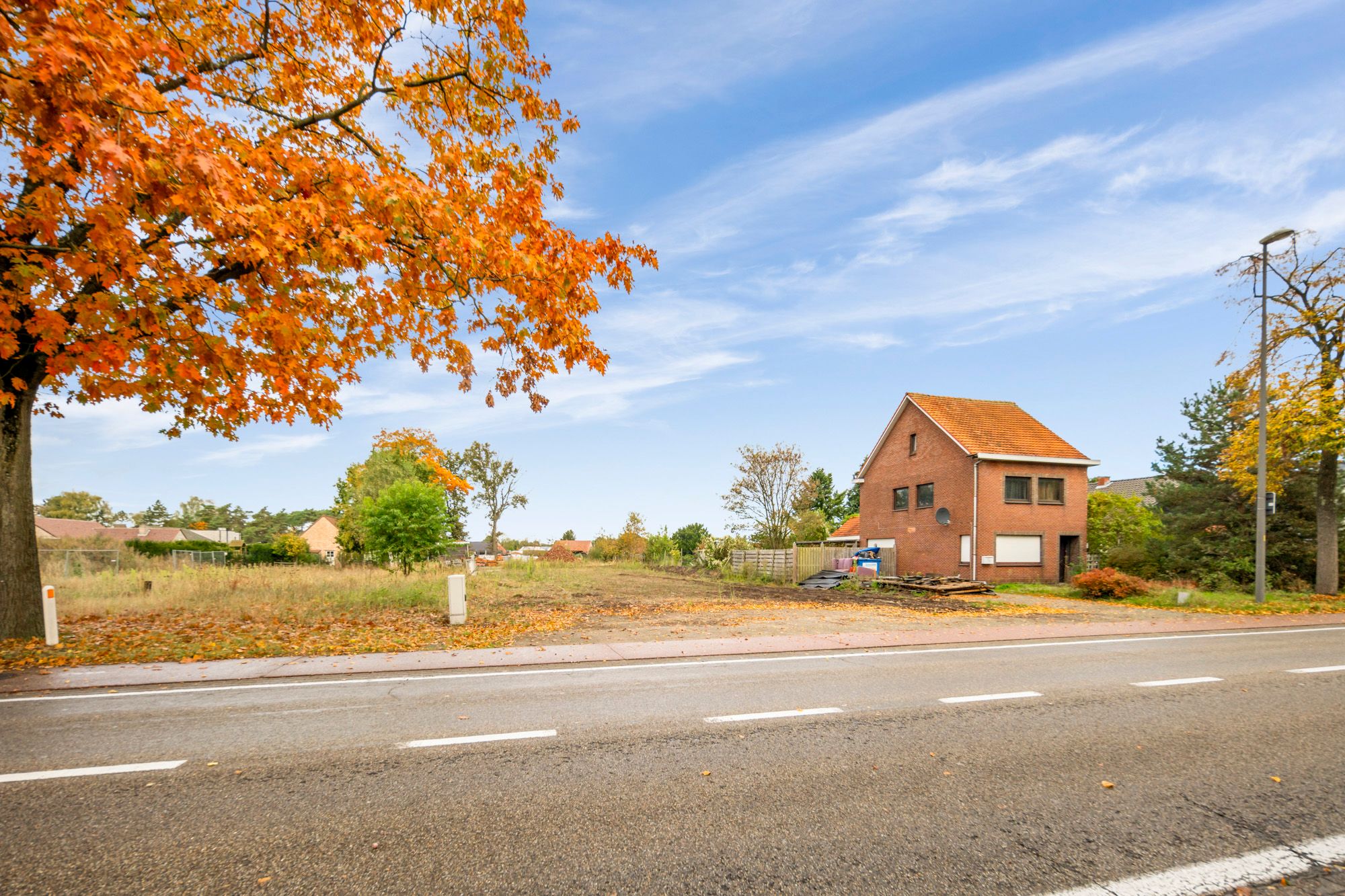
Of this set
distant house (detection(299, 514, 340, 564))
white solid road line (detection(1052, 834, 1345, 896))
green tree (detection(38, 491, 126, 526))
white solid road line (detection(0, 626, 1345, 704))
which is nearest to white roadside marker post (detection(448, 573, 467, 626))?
white solid road line (detection(0, 626, 1345, 704))

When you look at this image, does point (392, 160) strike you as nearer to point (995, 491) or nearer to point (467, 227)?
point (467, 227)

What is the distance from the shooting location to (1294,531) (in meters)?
23.1

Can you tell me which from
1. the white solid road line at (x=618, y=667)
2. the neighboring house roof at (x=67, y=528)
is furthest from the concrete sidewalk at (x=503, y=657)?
the neighboring house roof at (x=67, y=528)

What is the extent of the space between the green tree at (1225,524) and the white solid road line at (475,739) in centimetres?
2543

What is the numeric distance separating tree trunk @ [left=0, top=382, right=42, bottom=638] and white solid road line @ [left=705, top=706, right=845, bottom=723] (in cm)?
1030

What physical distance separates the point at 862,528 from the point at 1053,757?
106ft

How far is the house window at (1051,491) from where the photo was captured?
28.7 meters

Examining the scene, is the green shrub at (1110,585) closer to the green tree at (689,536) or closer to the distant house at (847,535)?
the distant house at (847,535)

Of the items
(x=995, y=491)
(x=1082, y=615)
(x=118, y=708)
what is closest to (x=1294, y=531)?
(x=995, y=491)

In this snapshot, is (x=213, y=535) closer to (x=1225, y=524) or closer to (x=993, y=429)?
(x=993, y=429)

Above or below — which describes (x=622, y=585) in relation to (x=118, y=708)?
below

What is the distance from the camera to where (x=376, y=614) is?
13.6 meters

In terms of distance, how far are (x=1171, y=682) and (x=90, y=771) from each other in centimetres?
994

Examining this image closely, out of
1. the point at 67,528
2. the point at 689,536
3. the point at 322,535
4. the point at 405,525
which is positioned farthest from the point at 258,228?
the point at 322,535
